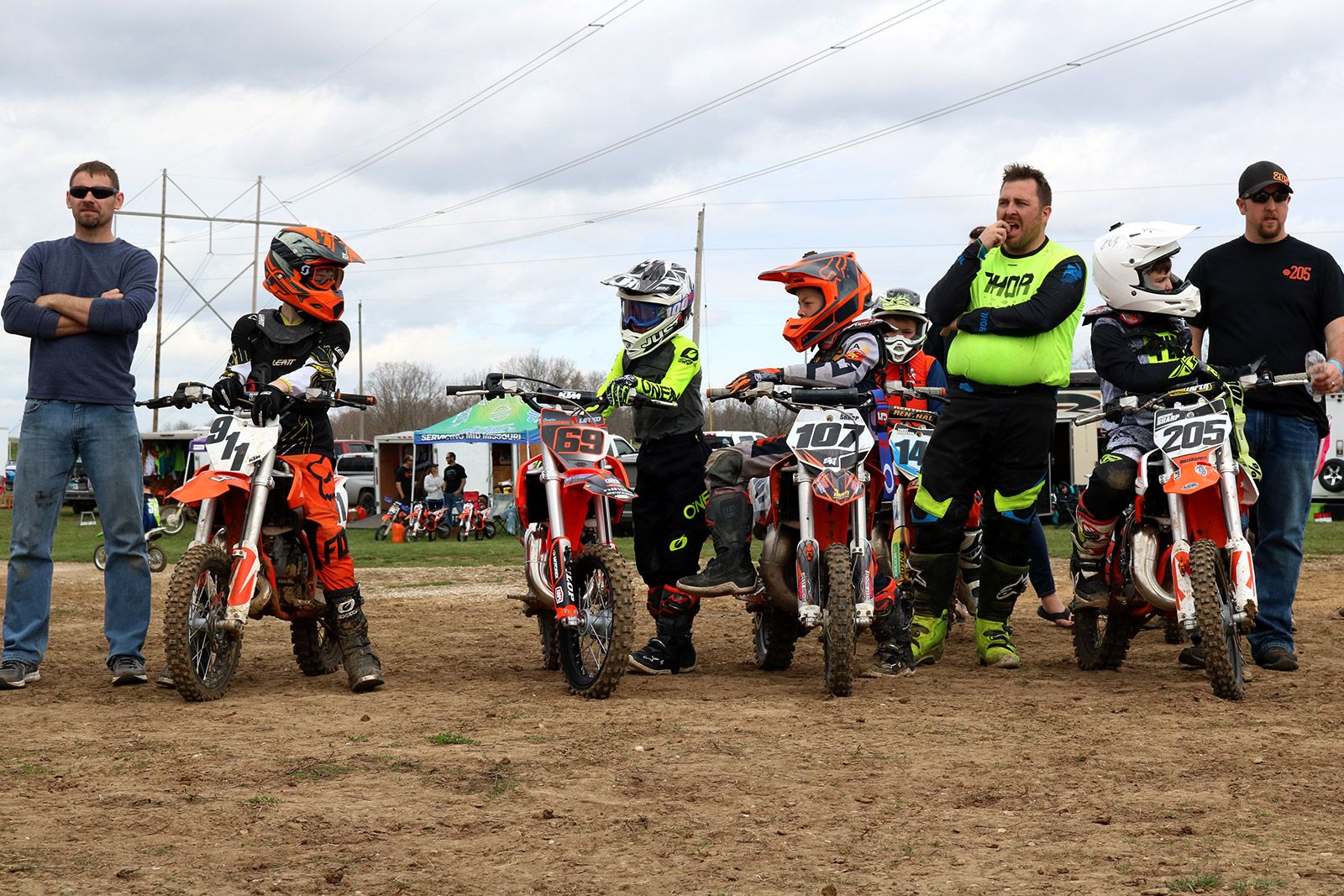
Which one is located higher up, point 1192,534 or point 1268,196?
point 1268,196

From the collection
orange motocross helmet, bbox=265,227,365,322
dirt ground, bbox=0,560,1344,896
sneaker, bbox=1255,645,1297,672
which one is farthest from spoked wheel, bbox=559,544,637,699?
sneaker, bbox=1255,645,1297,672

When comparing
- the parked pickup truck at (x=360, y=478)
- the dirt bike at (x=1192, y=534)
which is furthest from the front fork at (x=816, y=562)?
the parked pickup truck at (x=360, y=478)

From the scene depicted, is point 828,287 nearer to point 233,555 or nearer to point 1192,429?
point 1192,429

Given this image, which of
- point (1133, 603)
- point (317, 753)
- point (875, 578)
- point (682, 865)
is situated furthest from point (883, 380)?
point (682, 865)

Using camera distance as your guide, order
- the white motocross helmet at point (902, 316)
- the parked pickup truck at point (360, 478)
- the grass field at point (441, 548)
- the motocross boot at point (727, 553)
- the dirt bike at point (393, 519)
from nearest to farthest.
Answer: the motocross boot at point (727, 553) → the white motocross helmet at point (902, 316) → the grass field at point (441, 548) → the dirt bike at point (393, 519) → the parked pickup truck at point (360, 478)

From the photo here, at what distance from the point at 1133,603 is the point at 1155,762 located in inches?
84.1

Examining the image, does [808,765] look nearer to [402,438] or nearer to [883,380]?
[883,380]

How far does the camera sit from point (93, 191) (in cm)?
726

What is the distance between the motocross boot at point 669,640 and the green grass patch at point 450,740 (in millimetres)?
2004

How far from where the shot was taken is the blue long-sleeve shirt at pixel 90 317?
7.05 meters

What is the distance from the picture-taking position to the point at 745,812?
4.34 metres

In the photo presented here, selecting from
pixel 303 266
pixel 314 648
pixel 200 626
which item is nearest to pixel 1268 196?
pixel 303 266

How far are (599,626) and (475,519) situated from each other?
20.6 meters

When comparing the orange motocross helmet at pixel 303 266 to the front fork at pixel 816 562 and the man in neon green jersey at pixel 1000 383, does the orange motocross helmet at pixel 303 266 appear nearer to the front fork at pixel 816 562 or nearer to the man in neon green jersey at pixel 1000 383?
the front fork at pixel 816 562
